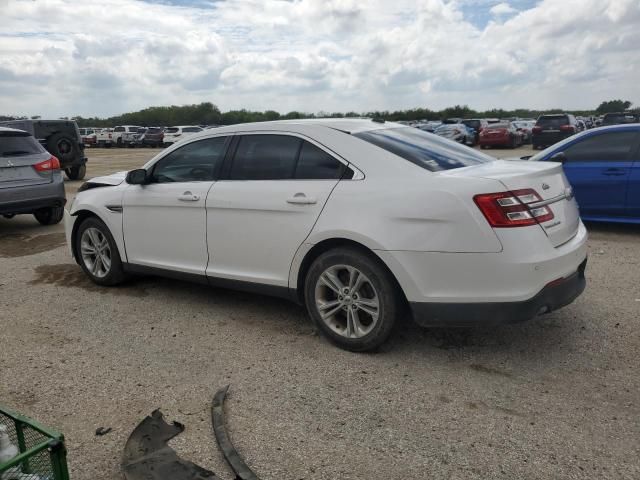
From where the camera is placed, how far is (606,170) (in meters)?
7.90

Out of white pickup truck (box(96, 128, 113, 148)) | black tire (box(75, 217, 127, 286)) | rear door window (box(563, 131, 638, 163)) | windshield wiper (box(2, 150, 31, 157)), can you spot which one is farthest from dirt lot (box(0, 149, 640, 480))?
white pickup truck (box(96, 128, 113, 148))

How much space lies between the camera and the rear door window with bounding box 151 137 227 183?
16.1ft

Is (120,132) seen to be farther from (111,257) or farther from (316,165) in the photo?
(316,165)

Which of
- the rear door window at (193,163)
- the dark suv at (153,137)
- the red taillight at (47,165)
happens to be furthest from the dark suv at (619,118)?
the rear door window at (193,163)

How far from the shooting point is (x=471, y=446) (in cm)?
294

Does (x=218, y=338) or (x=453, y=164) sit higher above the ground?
(x=453, y=164)

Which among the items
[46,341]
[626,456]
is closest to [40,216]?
[46,341]

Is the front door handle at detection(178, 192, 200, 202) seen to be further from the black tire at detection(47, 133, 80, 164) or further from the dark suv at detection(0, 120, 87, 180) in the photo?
the black tire at detection(47, 133, 80, 164)

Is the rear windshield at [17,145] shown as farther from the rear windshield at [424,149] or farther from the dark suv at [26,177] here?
the rear windshield at [424,149]

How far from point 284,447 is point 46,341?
2436 mm

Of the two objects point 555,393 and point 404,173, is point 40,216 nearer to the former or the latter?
point 404,173

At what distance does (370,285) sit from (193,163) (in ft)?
6.69

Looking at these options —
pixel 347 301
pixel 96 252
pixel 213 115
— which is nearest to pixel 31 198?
pixel 96 252

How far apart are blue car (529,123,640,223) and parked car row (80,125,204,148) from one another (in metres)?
33.9
